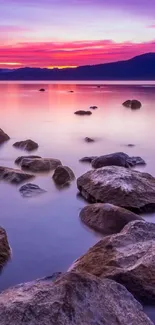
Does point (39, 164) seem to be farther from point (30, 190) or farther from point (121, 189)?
point (121, 189)

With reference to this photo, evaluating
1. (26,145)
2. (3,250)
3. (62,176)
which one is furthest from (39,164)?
(3,250)

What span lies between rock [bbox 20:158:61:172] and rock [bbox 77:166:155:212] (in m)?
2.39

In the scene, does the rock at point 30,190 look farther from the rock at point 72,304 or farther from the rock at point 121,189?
the rock at point 72,304

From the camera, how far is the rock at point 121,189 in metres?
8.31

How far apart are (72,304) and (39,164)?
25.6ft

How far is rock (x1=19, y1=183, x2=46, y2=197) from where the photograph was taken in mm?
9341

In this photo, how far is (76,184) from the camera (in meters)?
10.2

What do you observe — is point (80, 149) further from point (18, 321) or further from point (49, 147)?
point (18, 321)

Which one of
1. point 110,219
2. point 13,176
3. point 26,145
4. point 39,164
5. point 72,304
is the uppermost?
point 72,304

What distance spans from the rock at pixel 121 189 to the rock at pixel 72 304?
160 inches

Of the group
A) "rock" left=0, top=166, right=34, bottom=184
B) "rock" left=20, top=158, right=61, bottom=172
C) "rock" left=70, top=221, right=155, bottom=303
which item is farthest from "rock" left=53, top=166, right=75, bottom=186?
"rock" left=70, top=221, right=155, bottom=303

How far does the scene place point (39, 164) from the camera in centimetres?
1152

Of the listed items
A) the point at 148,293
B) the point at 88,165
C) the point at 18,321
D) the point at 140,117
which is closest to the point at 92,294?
the point at 18,321

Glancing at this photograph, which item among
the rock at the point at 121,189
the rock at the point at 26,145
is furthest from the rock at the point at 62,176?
the rock at the point at 26,145
